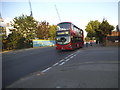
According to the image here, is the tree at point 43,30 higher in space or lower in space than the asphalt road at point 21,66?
higher

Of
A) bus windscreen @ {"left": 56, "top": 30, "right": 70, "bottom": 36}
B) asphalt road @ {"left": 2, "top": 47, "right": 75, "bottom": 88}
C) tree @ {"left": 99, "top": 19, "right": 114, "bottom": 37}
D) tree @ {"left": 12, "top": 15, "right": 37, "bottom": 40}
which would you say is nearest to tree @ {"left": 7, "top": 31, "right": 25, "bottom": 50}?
tree @ {"left": 12, "top": 15, "right": 37, "bottom": 40}

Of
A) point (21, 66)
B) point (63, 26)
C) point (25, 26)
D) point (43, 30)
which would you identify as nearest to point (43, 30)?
point (43, 30)

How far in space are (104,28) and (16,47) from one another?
23.2m

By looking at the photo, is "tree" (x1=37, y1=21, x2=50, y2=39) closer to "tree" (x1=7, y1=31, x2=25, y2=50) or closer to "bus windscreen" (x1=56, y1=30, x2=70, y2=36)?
"tree" (x1=7, y1=31, x2=25, y2=50)

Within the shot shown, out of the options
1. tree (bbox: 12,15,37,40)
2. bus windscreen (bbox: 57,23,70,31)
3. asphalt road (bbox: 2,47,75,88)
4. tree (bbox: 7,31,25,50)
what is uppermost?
tree (bbox: 12,15,37,40)

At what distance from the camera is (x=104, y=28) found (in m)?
33.7

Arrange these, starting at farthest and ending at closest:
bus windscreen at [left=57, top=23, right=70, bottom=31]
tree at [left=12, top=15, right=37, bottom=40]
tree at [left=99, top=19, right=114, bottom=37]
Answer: tree at [left=12, top=15, right=37, bottom=40] → tree at [left=99, top=19, right=114, bottom=37] → bus windscreen at [left=57, top=23, right=70, bottom=31]

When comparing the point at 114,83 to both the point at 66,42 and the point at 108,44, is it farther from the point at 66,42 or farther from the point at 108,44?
the point at 108,44

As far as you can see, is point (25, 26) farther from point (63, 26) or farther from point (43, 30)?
point (63, 26)

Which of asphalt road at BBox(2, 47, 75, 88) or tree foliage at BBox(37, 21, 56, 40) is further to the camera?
tree foliage at BBox(37, 21, 56, 40)

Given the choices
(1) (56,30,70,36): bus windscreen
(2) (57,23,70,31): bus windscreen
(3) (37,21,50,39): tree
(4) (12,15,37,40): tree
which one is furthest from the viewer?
(3) (37,21,50,39): tree

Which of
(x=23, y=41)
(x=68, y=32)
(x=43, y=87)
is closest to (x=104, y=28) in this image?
(x=68, y=32)

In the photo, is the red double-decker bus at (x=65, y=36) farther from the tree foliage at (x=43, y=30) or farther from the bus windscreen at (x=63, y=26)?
the tree foliage at (x=43, y=30)

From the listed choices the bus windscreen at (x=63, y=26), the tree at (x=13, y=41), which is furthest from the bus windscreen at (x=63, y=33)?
the tree at (x=13, y=41)
